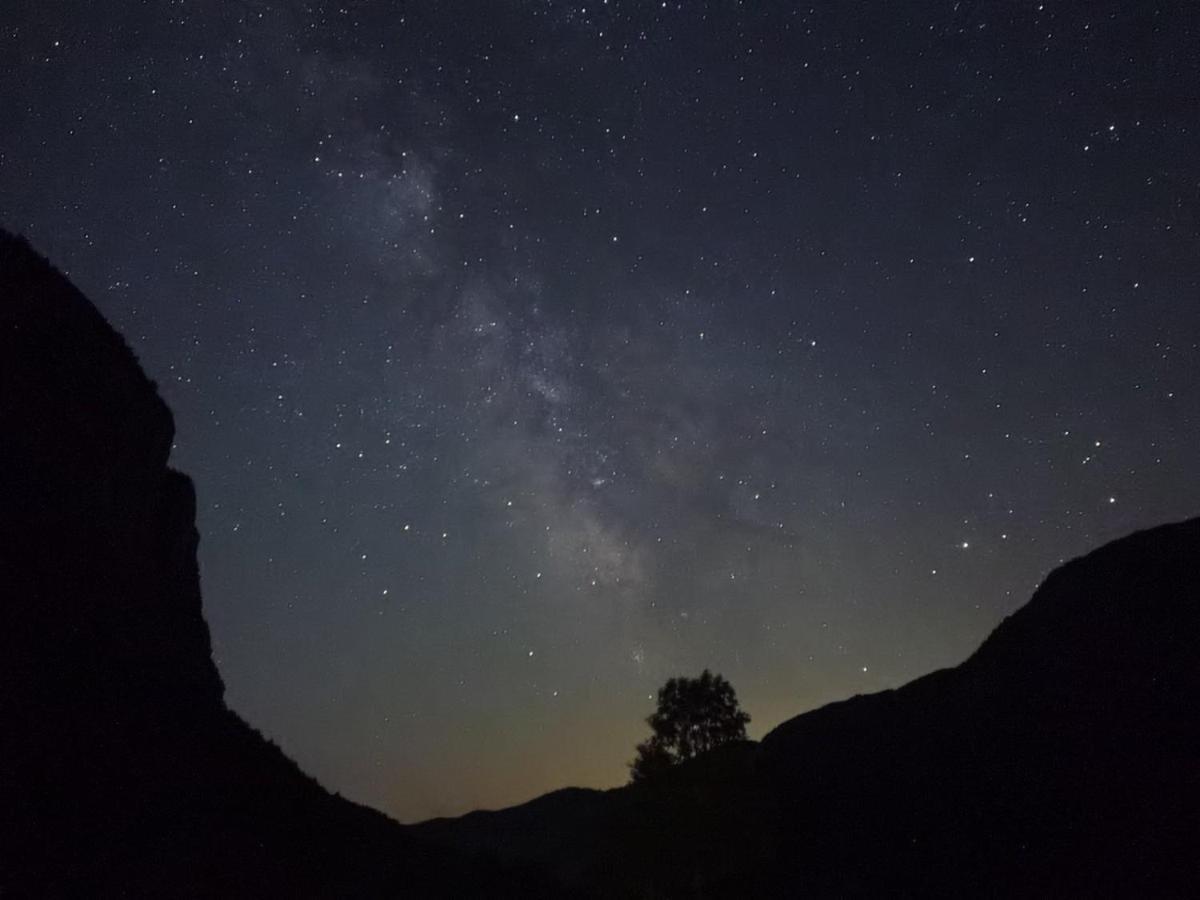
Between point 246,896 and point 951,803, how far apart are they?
28344 mm

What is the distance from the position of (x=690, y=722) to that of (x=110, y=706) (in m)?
A: 43.5

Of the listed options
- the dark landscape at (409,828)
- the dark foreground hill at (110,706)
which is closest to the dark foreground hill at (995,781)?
the dark landscape at (409,828)

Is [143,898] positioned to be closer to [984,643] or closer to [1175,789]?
[1175,789]

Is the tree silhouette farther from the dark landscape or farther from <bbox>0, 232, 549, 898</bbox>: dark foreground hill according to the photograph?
<bbox>0, 232, 549, 898</bbox>: dark foreground hill

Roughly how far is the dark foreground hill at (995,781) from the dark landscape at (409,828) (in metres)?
0.11

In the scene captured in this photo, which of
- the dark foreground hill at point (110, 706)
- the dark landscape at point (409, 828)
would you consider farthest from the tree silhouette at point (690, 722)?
the dark foreground hill at point (110, 706)

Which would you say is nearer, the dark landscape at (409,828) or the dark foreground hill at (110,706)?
the dark foreground hill at (110,706)

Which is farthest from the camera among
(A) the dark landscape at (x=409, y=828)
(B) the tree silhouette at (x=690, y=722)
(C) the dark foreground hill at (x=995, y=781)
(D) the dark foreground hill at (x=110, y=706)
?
(B) the tree silhouette at (x=690, y=722)

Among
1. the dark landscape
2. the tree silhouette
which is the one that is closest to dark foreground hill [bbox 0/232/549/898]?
the dark landscape

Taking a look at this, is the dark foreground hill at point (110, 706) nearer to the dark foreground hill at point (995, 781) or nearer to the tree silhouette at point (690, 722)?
the dark foreground hill at point (995, 781)

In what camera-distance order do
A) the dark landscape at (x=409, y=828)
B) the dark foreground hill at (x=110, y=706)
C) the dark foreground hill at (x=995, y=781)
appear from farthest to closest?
the dark foreground hill at (x=995, y=781), the dark landscape at (x=409, y=828), the dark foreground hill at (x=110, y=706)

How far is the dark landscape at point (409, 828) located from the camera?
13680 mm

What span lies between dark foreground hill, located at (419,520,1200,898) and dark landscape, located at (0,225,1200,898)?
0.11 meters

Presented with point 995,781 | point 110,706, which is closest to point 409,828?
point 110,706
